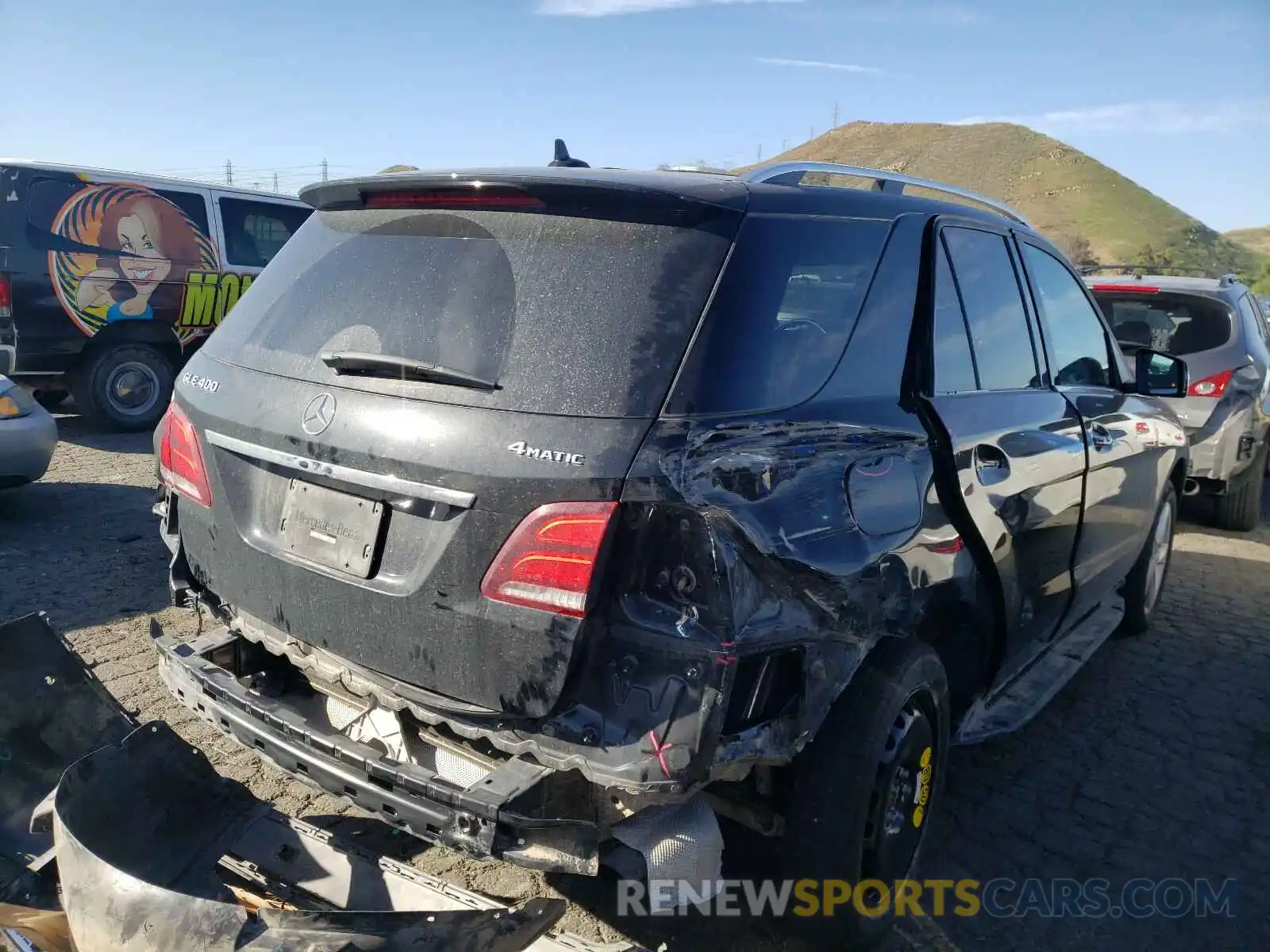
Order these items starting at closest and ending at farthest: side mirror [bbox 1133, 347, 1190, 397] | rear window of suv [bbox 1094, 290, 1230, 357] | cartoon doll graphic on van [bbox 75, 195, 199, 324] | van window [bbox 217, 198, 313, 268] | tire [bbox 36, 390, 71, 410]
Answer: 1. side mirror [bbox 1133, 347, 1190, 397]
2. rear window of suv [bbox 1094, 290, 1230, 357]
3. cartoon doll graphic on van [bbox 75, 195, 199, 324]
4. tire [bbox 36, 390, 71, 410]
5. van window [bbox 217, 198, 313, 268]

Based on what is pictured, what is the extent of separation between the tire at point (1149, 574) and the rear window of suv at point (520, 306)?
12.3 ft

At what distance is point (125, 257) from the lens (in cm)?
914

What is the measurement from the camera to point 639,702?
6.75 feet

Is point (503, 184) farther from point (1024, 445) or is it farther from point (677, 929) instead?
point (677, 929)

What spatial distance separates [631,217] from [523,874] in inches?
78.2

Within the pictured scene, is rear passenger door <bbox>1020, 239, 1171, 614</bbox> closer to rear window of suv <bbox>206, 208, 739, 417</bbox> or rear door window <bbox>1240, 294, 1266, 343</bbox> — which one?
rear window of suv <bbox>206, 208, 739, 417</bbox>

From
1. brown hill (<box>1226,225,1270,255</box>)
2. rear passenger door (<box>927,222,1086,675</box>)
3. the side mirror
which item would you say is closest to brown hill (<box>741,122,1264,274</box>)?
brown hill (<box>1226,225,1270,255</box>)

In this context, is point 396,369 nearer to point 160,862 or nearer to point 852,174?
point 160,862

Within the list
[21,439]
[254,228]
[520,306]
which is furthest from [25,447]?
[520,306]

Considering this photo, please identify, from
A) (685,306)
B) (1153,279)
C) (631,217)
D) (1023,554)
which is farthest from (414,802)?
(1153,279)

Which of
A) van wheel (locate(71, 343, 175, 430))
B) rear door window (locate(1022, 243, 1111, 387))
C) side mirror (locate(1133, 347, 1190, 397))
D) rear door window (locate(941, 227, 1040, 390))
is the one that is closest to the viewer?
rear door window (locate(941, 227, 1040, 390))

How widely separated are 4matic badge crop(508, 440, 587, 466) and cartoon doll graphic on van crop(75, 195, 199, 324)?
8.39 m

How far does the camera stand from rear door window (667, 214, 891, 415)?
2197 mm

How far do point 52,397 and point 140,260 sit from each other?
75.2 inches
